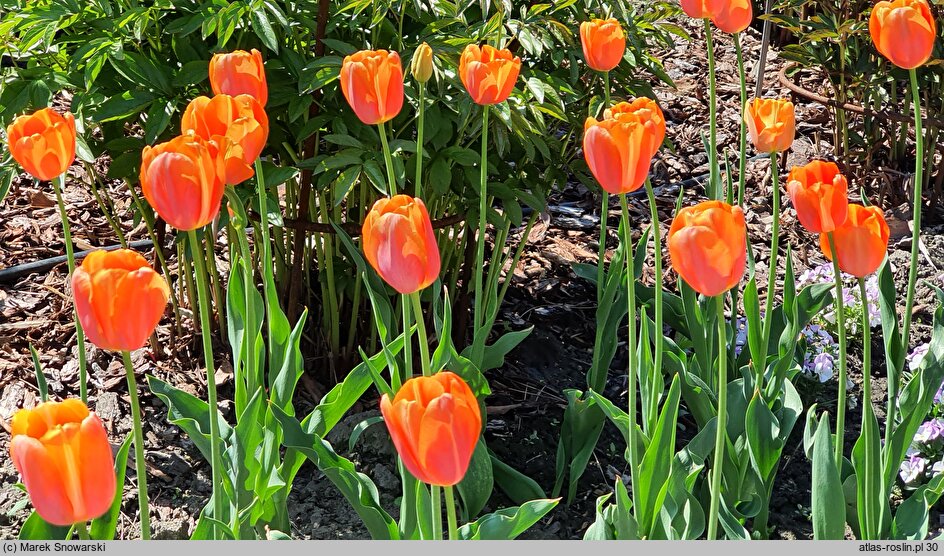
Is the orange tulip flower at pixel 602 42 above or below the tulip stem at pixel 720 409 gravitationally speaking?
above

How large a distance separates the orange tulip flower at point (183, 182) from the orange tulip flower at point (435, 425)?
1.20ft

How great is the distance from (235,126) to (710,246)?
0.66 metres

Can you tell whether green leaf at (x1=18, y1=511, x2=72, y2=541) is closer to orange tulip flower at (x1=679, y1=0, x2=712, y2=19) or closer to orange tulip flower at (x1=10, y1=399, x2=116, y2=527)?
orange tulip flower at (x1=10, y1=399, x2=116, y2=527)

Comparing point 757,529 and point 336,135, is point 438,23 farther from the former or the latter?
point 757,529

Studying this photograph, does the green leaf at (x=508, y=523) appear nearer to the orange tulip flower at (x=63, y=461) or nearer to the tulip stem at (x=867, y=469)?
the tulip stem at (x=867, y=469)

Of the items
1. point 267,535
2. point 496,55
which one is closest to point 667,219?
point 496,55

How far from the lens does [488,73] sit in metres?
1.65

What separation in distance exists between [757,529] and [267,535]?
89 centimetres

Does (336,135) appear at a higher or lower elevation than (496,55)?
lower

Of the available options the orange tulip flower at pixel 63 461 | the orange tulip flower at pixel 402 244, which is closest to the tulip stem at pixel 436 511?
the orange tulip flower at pixel 402 244

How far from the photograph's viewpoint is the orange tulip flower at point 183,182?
46.8 inches

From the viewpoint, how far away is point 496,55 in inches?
66.3

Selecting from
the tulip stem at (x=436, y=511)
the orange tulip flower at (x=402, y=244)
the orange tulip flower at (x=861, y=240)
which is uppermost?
the orange tulip flower at (x=402, y=244)

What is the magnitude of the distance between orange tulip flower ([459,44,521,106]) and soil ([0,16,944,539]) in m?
0.84
